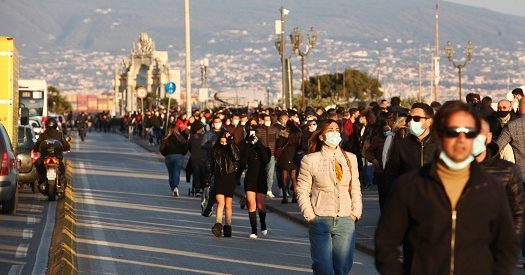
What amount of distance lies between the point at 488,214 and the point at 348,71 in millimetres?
130152

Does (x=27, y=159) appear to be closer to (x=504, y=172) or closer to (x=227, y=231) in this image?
(x=227, y=231)

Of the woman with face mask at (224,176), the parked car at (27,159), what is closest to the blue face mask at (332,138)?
the woman with face mask at (224,176)

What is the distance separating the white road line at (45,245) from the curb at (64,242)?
0.07 m

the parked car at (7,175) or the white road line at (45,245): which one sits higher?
the parked car at (7,175)

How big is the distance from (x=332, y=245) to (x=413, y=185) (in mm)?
5081

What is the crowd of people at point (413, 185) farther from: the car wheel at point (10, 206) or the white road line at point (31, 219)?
the car wheel at point (10, 206)

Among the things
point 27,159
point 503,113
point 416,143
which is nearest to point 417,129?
point 416,143

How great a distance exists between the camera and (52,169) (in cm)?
2648

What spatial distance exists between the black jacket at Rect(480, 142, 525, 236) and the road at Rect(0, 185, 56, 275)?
698cm

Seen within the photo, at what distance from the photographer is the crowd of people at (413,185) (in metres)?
6.78

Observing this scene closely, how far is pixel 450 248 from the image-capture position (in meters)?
6.80

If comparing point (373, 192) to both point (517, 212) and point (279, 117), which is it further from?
point (517, 212)

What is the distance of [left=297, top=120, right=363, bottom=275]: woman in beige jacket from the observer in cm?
1186

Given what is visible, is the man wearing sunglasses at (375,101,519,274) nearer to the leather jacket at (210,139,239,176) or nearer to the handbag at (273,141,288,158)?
the leather jacket at (210,139,239,176)
